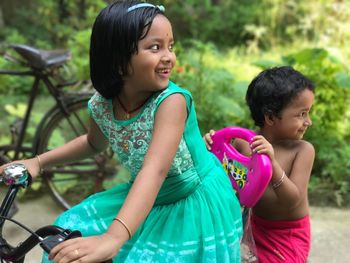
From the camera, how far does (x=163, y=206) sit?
164 cm

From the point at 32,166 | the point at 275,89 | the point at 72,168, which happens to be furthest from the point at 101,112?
the point at 72,168

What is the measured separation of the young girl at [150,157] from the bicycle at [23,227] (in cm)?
14

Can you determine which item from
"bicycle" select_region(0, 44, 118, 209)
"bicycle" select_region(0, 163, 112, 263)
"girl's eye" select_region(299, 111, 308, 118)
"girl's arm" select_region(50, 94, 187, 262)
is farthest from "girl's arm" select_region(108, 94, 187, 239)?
"bicycle" select_region(0, 44, 118, 209)

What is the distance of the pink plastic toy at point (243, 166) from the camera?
1.68 meters

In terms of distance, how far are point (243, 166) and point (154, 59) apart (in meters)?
0.63

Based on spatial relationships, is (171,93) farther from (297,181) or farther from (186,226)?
(297,181)

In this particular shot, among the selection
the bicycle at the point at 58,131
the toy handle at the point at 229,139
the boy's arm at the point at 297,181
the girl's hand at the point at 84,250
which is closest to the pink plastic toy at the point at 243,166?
the toy handle at the point at 229,139

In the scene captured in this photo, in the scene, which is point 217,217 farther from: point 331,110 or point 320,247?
point 331,110

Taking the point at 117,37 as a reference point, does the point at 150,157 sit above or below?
below

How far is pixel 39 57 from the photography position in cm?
324

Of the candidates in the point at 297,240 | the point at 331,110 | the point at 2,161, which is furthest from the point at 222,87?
the point at 297,240

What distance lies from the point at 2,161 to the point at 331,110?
2.62 m

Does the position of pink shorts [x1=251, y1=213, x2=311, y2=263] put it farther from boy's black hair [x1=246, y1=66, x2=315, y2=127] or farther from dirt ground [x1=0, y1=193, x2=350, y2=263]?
dirt ground [x1=0, y1=193, x2=350, y2=263]

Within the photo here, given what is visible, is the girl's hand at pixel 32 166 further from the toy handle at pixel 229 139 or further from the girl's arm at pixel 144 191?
the toy handle at pixel 229 139
